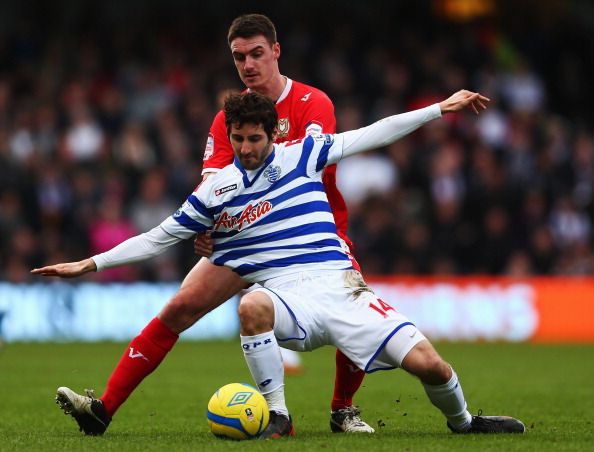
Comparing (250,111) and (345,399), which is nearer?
(250,111)

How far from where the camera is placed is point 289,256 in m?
6.58

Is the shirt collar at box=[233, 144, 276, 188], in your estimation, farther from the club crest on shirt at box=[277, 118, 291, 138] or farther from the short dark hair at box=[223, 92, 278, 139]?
the club crest on shirt at box=[277, 118, 291, 138]

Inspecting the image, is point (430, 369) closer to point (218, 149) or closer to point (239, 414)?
point (239, 414)

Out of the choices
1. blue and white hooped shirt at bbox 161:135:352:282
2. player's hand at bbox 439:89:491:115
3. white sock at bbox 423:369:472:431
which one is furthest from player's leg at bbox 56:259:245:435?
Result: player's hand at bbox 439:89:491:115

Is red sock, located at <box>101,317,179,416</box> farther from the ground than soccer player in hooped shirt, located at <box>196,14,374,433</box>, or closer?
closer

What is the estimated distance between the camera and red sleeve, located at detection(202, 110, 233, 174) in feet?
22.9

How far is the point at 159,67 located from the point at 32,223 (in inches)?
158

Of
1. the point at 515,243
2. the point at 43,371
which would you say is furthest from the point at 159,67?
the point at 43,371

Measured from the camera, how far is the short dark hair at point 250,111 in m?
6.38

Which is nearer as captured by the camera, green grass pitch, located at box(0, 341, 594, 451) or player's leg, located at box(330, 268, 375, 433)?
green grass pitch, located at box(0, 341, 594, 451)

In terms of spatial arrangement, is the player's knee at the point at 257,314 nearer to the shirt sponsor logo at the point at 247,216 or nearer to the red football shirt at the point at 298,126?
the shirt sponsor logo at the point at 247,216

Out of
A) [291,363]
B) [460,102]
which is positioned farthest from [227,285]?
[291,363]

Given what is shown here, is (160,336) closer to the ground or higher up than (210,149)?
closer to the ground

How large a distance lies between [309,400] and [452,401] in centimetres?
277
